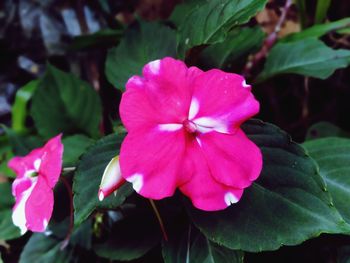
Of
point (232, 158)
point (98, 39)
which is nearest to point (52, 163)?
point (232, 158)

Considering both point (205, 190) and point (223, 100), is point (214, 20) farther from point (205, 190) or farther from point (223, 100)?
point (205, 190)

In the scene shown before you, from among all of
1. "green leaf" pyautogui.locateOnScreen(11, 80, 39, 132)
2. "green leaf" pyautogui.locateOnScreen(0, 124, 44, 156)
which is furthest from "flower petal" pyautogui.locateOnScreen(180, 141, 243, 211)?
"green leaf" pyautogui.locateOnScreen(11, 80, 39, 132)

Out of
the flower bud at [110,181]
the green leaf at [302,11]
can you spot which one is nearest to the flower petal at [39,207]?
the flower bud at [110,181]

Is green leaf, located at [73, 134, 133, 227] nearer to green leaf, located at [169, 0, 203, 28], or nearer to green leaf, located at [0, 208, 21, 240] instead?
green leaf, located at [0, 208, 21, 240]

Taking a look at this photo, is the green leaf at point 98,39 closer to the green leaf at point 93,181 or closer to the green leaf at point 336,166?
the green leaf at point 93,181

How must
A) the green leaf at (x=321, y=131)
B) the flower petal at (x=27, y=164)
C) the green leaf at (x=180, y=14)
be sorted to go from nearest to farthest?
1. the flower petal at (x=27, y=164)
2. the green leaf at (x=321, y=131)
3. the green leaf at (x=180, y=14)

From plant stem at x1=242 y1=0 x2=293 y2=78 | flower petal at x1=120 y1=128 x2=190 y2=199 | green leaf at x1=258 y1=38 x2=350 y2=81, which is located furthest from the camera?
plant stem at x1=242 y1=0 x2=293 y2=78
